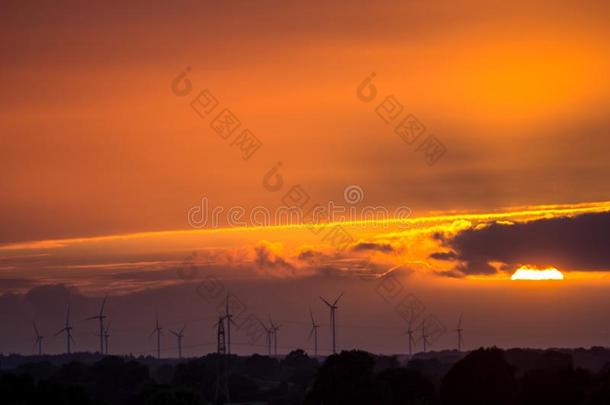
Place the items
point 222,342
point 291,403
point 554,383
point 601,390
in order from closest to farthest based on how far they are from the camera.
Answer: point 601,390
point 554,383
point 222,342
point 291,403

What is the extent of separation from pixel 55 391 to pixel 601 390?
69.5 m

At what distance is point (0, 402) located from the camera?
154000 mm

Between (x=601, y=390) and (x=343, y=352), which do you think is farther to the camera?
(x=343, y=352)

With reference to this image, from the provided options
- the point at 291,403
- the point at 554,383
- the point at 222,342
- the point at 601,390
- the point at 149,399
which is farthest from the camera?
the point at 291,403

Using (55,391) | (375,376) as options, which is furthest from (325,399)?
(55,391)

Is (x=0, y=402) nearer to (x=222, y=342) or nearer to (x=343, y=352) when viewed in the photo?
(x=222, y=342)

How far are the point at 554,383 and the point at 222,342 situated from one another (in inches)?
1853

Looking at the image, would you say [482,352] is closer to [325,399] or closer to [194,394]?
[325,399]

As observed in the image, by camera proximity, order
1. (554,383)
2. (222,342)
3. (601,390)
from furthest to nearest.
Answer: (222,342) → (554,383) → (601,390)

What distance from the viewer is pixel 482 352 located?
6353 inches

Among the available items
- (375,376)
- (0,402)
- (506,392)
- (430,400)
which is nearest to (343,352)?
(375,376)

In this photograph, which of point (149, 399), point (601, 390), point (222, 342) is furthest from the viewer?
point (222, 342)

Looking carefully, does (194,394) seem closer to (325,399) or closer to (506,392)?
(325,399)

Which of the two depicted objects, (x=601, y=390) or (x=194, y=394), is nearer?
(x=601, y=390)
